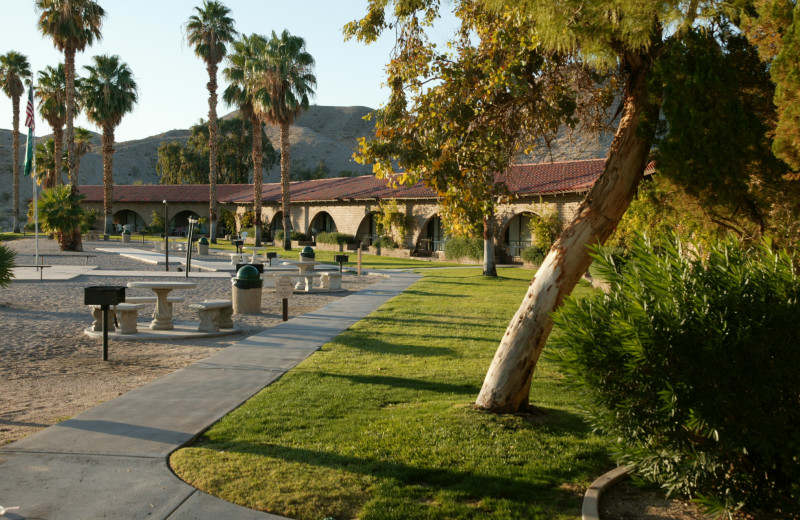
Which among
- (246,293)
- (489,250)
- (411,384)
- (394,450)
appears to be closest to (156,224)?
(489,250)

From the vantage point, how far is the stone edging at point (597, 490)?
443 centimetres

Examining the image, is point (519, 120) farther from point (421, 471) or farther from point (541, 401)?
point (421, 471)

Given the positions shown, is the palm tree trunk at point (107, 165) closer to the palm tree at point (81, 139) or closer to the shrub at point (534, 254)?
the palm tree at point (81, 139)

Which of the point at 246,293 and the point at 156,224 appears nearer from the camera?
the point at 246,293

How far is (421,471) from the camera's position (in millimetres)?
5273

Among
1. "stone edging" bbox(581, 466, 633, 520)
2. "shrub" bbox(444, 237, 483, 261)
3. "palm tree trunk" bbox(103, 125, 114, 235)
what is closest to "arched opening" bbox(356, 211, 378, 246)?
"shrub" bbox(444, 237, 483, 261)

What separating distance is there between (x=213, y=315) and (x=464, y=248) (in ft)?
80.6

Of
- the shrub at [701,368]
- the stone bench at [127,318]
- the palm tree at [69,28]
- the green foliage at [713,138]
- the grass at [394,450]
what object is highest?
the palm tree at [69,28]

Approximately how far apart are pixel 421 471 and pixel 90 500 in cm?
241

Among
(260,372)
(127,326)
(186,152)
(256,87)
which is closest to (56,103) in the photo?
(256,87)

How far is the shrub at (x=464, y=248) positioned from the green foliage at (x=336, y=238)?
28.2 feet

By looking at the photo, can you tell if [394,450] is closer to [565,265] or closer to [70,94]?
[565,265]

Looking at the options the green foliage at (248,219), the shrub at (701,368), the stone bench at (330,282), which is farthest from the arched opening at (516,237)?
the shrub at (701,368)

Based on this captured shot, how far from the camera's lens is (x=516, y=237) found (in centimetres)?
3578
